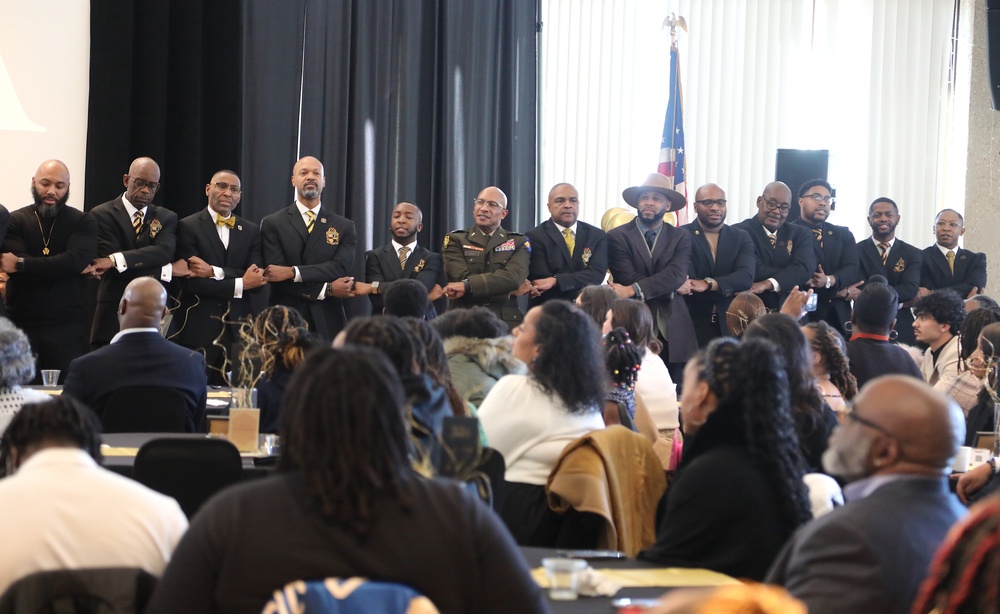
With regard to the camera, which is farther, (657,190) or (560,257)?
(657,190)

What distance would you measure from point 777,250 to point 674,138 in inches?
81.3

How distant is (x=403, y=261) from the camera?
26.5 feet

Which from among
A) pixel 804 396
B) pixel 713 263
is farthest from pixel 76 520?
pixel 713 263

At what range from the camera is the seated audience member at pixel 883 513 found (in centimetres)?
207

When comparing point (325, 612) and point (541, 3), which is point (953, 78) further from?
point (325, 612)

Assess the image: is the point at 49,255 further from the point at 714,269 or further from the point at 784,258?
the point at 784,258

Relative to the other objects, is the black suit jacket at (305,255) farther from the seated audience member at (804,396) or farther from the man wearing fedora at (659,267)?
the seated audience member at (804,396)

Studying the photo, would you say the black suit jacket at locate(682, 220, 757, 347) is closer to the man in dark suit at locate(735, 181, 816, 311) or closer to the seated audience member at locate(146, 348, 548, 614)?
the man in dark suit at locate(735, 181, 816, 311)

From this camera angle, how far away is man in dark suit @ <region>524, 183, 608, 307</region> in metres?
8.16

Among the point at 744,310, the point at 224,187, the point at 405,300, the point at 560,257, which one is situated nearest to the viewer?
the point at 405,300

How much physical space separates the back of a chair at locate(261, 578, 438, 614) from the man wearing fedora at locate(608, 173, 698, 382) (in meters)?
6.22

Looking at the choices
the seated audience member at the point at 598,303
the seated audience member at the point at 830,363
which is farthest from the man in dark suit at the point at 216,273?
the seated audience member at the point at 830,363

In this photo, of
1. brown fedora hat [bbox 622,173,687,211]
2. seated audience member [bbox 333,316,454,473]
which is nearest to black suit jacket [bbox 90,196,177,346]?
brown fedora hat [bbox 622,173,687,211]

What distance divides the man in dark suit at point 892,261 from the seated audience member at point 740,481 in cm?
632
